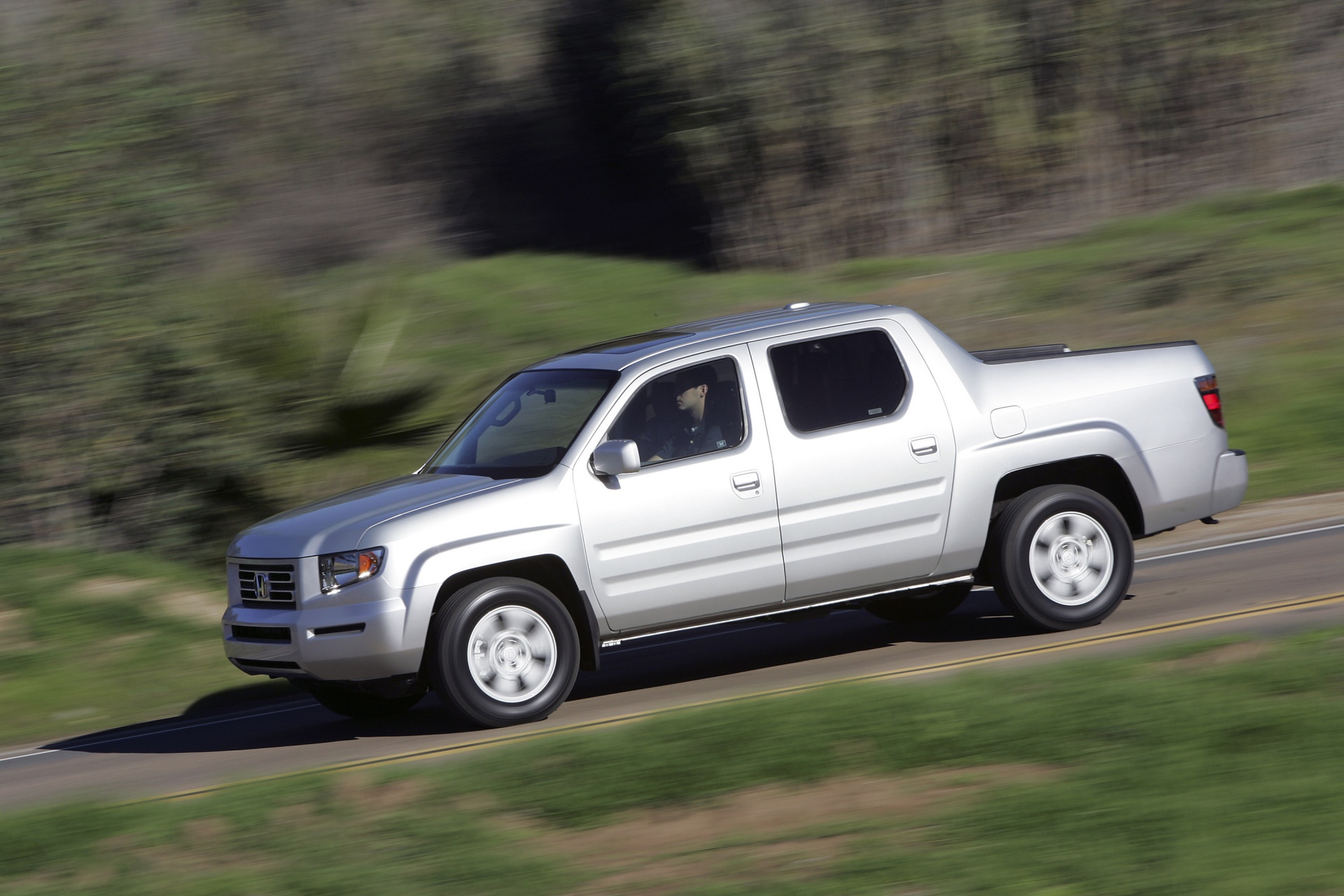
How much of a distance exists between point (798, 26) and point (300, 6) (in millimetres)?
7119

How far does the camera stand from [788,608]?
8.07 metres

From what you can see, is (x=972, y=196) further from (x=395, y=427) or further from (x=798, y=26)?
(x=395, y=427)

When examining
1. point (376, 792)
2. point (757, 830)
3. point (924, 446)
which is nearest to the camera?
point (757, 830)

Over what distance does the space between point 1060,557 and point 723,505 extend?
205 centimetres

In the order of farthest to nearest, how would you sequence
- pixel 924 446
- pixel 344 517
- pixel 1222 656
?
1. pixel 924 446
2. pixel 344 517
3. pixel 1222 656

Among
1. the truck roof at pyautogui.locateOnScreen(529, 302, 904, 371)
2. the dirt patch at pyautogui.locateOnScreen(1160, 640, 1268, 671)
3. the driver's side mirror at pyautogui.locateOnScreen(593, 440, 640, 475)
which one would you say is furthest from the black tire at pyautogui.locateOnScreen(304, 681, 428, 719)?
the dirt patch at pyautogui.locateOnScreen(1160, 640, 1268, 671)

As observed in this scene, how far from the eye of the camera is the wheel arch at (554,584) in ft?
24.7

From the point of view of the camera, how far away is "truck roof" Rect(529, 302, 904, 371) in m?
8.20

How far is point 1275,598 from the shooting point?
877cm

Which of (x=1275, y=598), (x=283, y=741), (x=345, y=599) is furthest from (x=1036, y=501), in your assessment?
(x=283, y=741)

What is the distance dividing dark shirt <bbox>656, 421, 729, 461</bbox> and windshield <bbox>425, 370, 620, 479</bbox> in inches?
17.2

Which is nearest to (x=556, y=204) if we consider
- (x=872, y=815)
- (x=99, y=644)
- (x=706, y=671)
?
(x=99, y=644)

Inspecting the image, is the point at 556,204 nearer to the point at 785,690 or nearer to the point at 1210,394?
the point at 1210,394

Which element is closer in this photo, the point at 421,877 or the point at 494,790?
the point at 421,877
